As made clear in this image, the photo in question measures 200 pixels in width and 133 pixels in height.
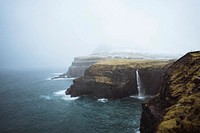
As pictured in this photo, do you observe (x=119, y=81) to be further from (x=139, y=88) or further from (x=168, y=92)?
(x=168, y=92)

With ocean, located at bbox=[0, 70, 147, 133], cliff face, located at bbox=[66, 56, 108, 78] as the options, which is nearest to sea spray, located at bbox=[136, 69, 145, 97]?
ocean, located at bbox=[0, 70, 147, 133]

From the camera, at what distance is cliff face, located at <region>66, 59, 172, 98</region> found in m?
Answer: 85.8

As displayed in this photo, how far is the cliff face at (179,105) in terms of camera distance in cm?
2442

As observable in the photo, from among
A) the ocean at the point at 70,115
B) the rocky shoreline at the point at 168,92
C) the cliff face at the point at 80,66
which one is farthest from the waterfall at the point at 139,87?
the cliff face at the point at 80,66

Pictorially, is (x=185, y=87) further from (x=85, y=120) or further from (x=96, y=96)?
(x=96, y=96)

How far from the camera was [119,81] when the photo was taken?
8838 cm

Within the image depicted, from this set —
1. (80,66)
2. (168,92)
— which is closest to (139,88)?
(168,92)

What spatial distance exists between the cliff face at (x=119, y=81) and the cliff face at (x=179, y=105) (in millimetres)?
42902

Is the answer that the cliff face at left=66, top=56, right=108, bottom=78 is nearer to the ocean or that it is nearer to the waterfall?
the waterfall

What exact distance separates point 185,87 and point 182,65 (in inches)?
354

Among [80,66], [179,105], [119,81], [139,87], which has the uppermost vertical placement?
[179,105]

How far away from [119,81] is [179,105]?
5937 cm

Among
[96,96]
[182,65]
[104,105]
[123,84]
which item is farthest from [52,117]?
[182,65]

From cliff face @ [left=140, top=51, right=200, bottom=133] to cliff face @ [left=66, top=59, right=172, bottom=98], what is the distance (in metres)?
42.9
